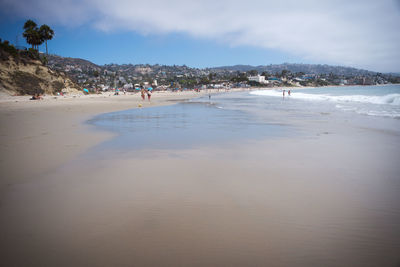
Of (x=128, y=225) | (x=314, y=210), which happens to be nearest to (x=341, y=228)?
(x=314, y=210)

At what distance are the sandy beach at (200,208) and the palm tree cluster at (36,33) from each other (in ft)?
183

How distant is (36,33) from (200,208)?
199 ft

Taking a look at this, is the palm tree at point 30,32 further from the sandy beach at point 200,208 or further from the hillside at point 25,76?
the sandy beach at point 200,208

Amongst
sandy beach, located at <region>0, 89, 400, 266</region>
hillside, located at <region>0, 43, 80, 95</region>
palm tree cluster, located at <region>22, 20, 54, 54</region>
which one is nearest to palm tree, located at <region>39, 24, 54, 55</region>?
palm tree cluster, located at <region>22, 20, 54, 54</region>

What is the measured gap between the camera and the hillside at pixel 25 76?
1273 inches

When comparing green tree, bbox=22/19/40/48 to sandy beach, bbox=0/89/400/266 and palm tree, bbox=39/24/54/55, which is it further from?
sandy beach, bbox=0/89/400/266

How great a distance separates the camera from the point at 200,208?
326 centimetres

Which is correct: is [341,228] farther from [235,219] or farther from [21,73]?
[21,73]

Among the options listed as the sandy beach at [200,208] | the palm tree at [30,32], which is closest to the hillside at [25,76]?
the palm tree at [30,32]

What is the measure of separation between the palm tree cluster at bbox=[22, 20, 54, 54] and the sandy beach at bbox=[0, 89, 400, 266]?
55.7 m

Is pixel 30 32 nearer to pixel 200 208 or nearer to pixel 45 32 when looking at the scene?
pixel 45 32

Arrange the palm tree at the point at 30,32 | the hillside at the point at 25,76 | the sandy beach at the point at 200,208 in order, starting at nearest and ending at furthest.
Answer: the sandy beach at the point at 200,208 < the hillside at the point at 25,76 < the palm tree at the point at 30,32

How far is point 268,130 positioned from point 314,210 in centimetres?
628

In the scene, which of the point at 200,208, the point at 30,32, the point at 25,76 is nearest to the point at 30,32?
the point at 30,32
